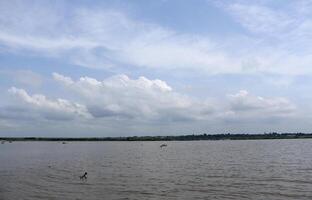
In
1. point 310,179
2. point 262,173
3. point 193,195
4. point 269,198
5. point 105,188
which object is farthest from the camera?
point 262,173

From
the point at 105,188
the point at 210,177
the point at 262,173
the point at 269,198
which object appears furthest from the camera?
the point at 262,173

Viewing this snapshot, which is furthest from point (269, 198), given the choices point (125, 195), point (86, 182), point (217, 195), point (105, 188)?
point (86, 182)

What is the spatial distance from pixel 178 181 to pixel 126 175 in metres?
11.2

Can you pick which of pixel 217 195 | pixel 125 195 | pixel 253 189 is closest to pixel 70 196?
pixel 125 195

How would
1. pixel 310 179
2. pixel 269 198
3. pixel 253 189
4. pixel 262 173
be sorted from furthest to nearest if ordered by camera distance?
1. pixel 262 173
2. pixel 310 179
3. pixel 253 189
4. pixel 269 198

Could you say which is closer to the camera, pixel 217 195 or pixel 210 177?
pixel 217 195

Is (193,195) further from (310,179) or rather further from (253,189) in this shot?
(310,179)

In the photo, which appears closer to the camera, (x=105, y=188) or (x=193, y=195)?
(x=193, y=195)

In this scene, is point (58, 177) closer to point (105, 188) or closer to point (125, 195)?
point (105, 188)

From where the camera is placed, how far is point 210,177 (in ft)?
180

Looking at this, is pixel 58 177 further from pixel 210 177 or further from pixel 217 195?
pixel 217 195

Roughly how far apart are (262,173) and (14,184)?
109ft

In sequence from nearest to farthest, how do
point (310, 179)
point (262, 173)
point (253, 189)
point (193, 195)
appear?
point (193, 195)
point (253, 189)
point (310, 179)
point (262, 173)

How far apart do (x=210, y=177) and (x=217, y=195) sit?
48.3ft
